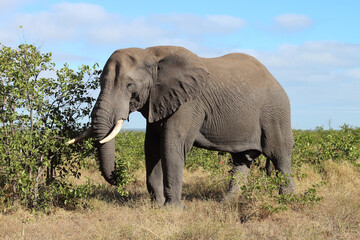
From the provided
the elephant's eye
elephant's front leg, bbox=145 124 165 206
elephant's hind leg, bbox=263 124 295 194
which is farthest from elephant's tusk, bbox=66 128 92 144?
elephant's hind leg, bbox=263 124 295 194

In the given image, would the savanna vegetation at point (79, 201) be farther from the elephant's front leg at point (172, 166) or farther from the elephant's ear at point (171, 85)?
the elephant's ear at point (171, 85)

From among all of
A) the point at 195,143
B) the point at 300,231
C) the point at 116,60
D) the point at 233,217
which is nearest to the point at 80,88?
the point at 116,60

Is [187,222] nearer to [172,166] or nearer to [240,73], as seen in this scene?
[172,166]

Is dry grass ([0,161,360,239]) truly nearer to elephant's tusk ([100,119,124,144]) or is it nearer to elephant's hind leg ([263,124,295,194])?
elephant's hind leg ([263,124,295,194])

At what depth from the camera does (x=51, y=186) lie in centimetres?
749

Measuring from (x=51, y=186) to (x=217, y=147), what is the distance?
3082 mm

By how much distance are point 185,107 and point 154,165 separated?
1.37m

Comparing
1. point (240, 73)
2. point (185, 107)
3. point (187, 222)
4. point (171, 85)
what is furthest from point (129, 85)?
point (187, 222)

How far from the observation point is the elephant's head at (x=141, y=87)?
21.8 feet

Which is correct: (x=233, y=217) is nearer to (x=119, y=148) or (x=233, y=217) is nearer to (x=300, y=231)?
(x=300, y=231)

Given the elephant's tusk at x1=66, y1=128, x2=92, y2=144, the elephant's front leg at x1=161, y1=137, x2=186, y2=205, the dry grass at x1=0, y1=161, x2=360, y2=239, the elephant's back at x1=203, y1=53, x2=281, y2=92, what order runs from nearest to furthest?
1. the dry grass at x1=0, y1=161, x2=360, y2=239
2. the elephant's tusk at x1=66, y1=128, x2=92, y2=144
3. the elephant's front leg at x1=161, y1=137, x2=186, y2=205
4. the elephant's back at x1=203, y1=53, x2=281, y2=92

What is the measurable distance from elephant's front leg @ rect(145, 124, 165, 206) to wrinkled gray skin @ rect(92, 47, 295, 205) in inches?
0.7

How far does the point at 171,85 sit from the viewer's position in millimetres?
7113

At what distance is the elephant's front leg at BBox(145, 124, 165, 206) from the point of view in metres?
7.80
